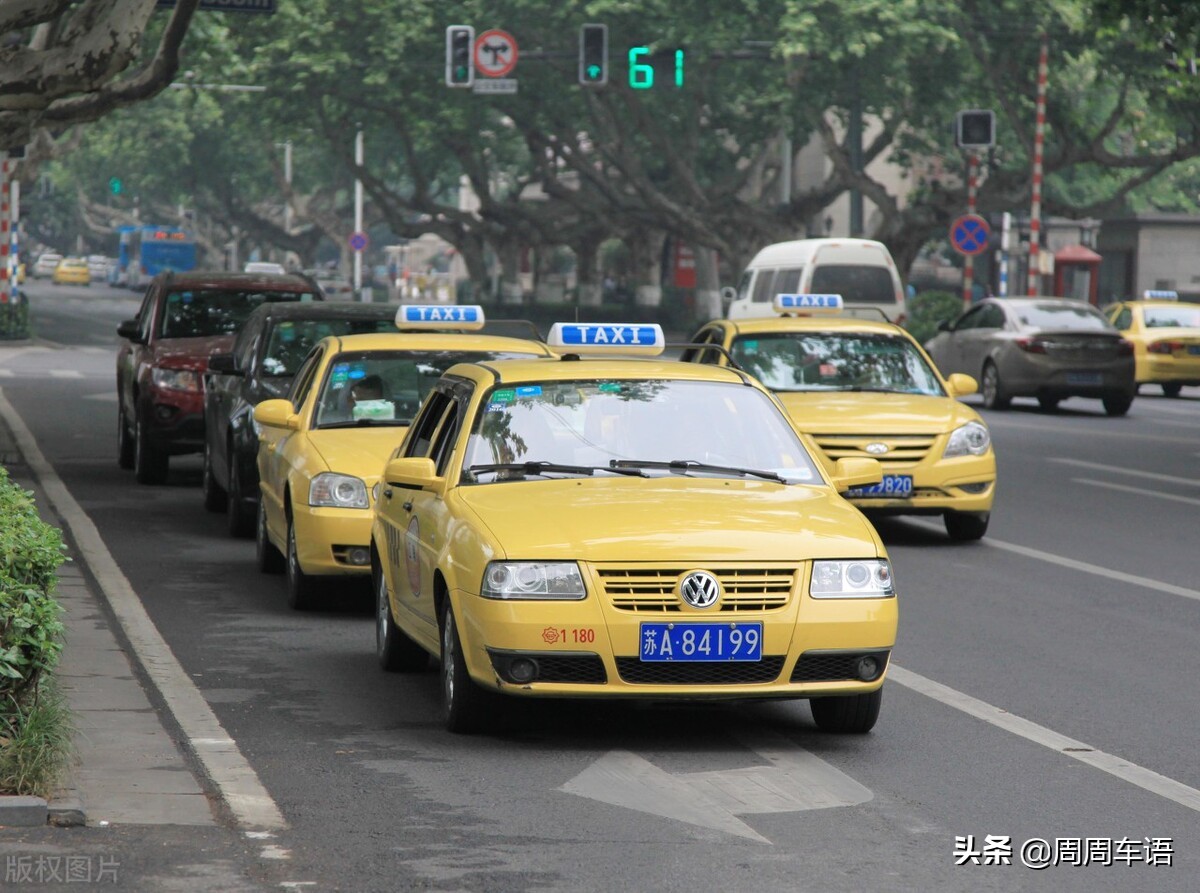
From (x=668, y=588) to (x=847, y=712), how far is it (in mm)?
1002

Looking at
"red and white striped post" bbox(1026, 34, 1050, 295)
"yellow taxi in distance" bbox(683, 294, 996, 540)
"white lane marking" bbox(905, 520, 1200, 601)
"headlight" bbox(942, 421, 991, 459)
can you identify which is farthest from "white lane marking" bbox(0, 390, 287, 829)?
"red and white striped post" bbox(1026, 34, 1050, 295)

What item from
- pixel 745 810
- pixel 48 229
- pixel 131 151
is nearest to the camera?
pixel 745 810

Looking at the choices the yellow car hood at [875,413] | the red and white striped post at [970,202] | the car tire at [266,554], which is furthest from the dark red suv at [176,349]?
the red and white striped post at [970,202]

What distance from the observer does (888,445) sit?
1442 cm

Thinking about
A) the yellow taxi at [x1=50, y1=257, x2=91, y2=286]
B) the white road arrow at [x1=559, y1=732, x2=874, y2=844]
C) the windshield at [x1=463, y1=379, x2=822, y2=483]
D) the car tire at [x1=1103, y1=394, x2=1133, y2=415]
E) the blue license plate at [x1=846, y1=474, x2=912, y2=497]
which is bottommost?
the yellow taxi at [x1=50, y1=257, x2=91, y2=286]

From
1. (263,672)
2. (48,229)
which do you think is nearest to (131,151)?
(48,229)

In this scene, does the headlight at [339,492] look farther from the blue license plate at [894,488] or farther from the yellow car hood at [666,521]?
the blue license plate at [894,488]

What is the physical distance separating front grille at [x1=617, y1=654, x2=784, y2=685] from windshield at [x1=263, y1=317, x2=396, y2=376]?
771 cm

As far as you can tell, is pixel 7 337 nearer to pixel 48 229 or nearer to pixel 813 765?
pixel 813 765

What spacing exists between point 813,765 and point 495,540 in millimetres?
1336

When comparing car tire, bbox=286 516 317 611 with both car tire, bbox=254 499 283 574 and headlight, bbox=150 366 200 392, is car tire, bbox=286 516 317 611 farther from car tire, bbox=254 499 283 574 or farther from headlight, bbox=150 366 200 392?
headlight, bbox=150 366 200 392

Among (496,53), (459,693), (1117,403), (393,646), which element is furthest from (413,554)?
(496,53)

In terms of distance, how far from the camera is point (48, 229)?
5674 inches

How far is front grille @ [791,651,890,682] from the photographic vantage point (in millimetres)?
7547
